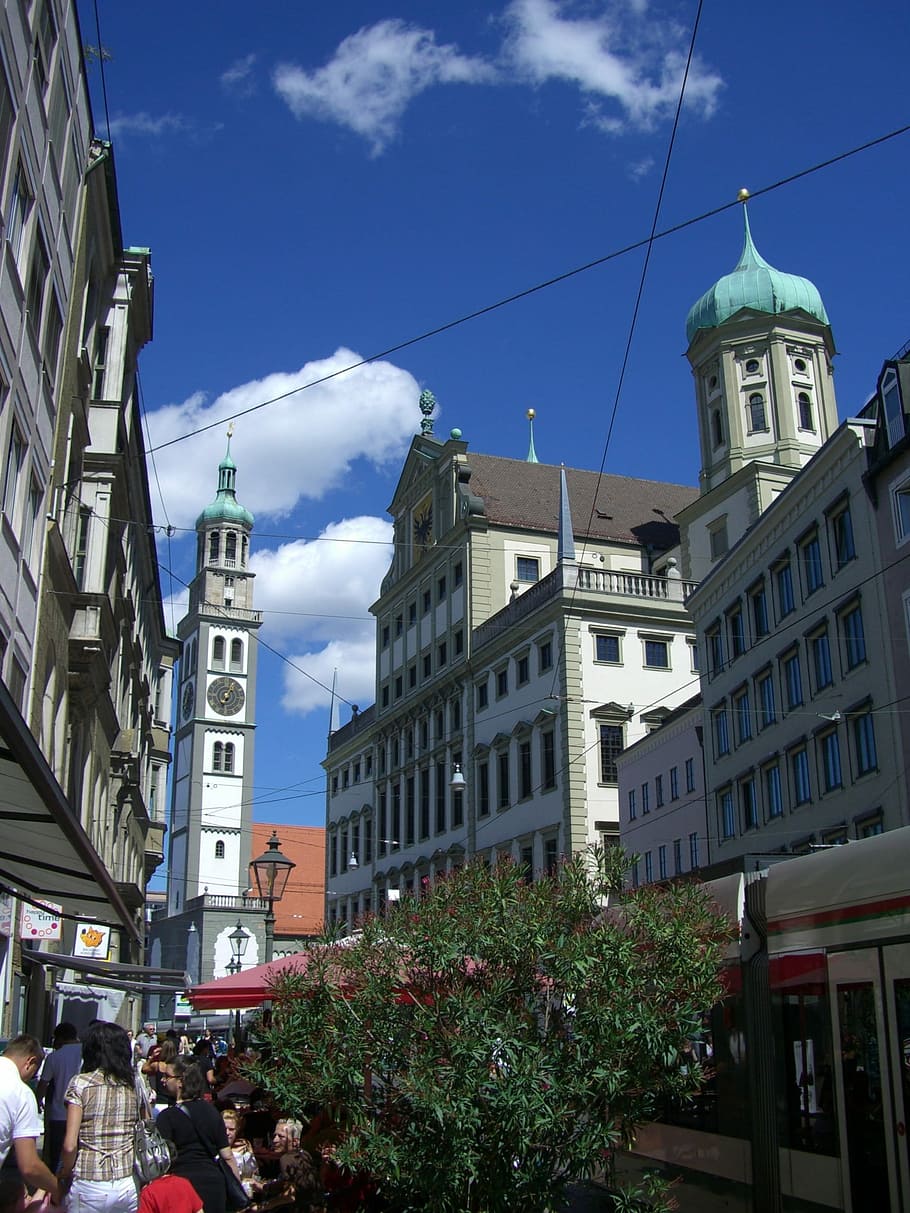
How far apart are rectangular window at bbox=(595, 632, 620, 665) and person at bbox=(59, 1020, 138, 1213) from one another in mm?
39795

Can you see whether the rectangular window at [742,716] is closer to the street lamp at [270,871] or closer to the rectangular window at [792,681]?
the rectangular window at [792,681]

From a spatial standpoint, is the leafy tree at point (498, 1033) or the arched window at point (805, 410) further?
the arched window at point (805, 410)

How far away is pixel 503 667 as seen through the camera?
168 feet

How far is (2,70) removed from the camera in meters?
15.8

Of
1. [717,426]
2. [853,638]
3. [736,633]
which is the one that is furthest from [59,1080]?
[717,426]

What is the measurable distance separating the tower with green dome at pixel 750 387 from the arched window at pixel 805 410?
4cm

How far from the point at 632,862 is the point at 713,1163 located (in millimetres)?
3471

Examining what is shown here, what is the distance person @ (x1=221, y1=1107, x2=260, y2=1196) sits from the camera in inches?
402

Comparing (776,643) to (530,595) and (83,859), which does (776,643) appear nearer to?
(530,595)

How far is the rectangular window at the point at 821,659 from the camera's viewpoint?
97.5 ft

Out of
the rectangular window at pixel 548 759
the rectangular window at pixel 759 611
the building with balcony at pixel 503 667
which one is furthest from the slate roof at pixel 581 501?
the rectangular window at pixel 759 611

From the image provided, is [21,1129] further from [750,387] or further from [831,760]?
[750,387]

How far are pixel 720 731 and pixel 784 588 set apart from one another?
5855 millimetres

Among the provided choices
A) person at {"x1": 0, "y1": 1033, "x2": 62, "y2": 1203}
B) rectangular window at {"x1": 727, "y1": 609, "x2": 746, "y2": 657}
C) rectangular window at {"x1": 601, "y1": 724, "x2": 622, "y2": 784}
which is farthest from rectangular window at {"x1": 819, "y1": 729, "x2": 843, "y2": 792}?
person at {"x1": 0, "y1": 1033, "x2": 62, "y2": 1203}
